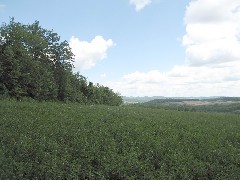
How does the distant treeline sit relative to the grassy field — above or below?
above

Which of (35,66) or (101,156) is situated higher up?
(35,66)

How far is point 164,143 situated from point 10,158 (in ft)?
29.7

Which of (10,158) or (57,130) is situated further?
(57,130)

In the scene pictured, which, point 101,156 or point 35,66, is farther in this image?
point 35,66

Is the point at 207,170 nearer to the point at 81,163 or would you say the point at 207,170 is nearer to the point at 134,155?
the point at 134,155

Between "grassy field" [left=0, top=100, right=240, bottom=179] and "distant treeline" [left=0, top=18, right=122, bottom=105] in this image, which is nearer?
"grassy field" [left=0, top=100, right=240, bottom=179]

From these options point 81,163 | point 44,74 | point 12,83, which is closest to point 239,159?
point 81,163

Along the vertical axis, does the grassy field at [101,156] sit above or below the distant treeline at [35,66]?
below

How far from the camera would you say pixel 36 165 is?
11555 mm

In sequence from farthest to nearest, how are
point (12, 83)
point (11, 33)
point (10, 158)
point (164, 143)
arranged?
1. point (11, 33)
2. point (12, 83)
3. point (164, 143)
4. point (10, 158)

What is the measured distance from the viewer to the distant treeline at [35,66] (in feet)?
145

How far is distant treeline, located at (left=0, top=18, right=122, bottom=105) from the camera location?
4431 cm

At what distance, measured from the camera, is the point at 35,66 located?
158 ft

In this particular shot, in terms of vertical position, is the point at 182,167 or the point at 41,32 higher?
the point at 41,32
